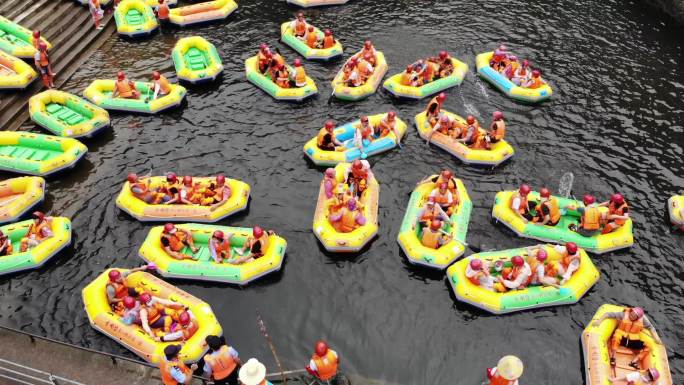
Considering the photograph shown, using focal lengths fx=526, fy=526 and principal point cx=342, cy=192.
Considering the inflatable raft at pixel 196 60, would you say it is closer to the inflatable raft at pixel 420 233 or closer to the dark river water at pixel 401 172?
the dark river water at pixel 401 172

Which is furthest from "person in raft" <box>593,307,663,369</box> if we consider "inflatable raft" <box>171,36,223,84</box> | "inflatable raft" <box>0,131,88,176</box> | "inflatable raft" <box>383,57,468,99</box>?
"inflatable raft" <box>171,36,223,84</box>

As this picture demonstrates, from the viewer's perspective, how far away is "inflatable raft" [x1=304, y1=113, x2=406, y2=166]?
20016mm

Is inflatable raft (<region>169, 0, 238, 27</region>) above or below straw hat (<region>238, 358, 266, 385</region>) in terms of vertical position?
below

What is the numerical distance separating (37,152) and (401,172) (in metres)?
14.0

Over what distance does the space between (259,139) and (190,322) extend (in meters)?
9.65

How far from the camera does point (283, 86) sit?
2333cm

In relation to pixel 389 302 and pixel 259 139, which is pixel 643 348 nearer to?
pixel 389 302

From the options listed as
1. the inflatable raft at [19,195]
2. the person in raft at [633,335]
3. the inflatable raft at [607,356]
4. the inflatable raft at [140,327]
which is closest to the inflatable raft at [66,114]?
the inflatable raft at [19,195]

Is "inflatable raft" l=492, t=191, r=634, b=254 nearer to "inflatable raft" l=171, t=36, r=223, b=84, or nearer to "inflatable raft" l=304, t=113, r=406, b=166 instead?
"inflatable raft" l=304, t=113, r=406, b=166

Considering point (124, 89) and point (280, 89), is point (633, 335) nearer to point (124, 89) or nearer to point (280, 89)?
point (280, 89)

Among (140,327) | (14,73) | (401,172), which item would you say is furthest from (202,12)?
(140,327)

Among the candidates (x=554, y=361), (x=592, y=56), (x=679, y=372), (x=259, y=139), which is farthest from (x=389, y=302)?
(x=592, y=56)

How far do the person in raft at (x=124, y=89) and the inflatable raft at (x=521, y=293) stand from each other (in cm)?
1565

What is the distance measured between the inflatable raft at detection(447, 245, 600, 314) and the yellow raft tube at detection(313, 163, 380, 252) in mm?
2943
